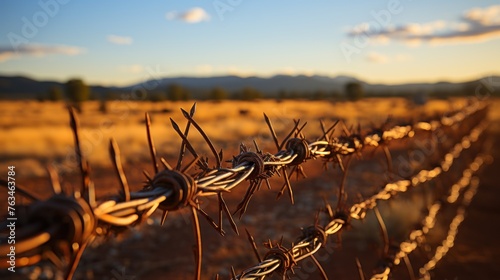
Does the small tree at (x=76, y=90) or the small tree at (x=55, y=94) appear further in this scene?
the small tree at (x=55, y=94)

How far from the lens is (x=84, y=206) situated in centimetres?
79

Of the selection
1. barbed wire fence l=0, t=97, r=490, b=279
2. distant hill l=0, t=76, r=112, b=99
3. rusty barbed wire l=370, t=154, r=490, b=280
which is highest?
distant hill l=0, t=76, r=112, b=99

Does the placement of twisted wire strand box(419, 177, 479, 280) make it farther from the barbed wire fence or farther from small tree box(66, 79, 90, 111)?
small tree box(66, 79, 90, 111)

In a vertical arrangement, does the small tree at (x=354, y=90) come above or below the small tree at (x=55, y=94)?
below

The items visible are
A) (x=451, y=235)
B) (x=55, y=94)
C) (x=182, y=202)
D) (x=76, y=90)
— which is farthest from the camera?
(x=55, y=94)

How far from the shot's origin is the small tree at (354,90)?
227 feet

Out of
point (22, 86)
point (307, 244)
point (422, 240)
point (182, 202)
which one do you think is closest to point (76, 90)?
point (422, 240)

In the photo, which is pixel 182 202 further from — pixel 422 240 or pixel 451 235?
pixel 451 235

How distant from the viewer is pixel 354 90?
69.1 metres

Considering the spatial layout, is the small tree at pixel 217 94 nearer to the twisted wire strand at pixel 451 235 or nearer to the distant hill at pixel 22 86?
the distant hill at pixel 22 86

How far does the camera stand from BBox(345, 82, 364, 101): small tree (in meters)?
69.1

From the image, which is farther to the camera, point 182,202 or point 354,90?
point 354,90

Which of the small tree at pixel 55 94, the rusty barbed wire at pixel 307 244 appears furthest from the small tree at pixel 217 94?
the rusty barbed wire at pixel 307 244

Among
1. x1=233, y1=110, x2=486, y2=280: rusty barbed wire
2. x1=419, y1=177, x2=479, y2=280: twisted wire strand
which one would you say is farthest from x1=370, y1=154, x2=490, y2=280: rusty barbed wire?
x1=233, y1=110, x2=486, y2=280: rusty barbed wire
